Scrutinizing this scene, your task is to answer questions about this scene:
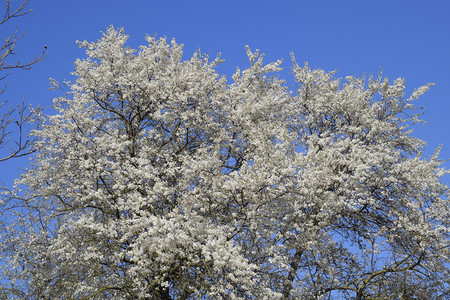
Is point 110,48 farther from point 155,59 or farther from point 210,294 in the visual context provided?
point 210,294

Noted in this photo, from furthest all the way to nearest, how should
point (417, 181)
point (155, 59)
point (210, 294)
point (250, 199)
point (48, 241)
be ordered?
point (155, 59)
point (48, 241)
point (417, 181)
point (250, 199)
point (210, 294)

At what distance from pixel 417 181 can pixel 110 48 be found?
12.1m

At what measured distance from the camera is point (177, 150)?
16188 mm

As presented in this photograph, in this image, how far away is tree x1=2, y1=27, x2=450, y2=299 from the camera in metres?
12.3

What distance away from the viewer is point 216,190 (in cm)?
1355

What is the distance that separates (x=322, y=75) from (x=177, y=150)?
7.97 meters

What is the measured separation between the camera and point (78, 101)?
17234 millimetres

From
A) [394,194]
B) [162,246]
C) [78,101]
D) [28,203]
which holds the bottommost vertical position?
[162,246]

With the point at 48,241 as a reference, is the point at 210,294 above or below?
below

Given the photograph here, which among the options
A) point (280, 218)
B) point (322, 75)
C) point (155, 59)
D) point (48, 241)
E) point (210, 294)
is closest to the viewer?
point (210, 294)

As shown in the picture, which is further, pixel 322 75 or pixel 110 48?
pixel 322 75

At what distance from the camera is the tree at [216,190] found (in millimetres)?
12297

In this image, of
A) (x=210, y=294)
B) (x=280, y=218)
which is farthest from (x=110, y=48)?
(x=210, y=294)

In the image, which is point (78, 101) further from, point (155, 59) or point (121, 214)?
point (121, 214)
